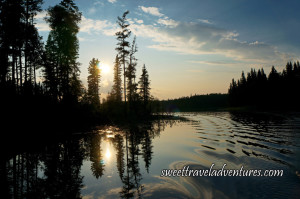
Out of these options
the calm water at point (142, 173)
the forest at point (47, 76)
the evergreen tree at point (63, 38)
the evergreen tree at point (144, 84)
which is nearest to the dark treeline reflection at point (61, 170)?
the calm water at point (142, 173)

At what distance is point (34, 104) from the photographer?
17078 millimetres

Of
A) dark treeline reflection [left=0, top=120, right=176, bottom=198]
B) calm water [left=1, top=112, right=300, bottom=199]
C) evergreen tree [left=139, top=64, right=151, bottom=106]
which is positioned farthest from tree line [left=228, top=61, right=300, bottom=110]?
dark treeline reflection [left=0, top=120, right=176, bottom=198]

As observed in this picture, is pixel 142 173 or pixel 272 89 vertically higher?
pixel 272 89

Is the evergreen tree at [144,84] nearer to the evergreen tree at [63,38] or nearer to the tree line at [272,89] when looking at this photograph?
the evergreen tree at [63,38]

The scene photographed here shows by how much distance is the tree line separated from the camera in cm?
6384

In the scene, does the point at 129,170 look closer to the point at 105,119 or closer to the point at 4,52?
the point at 105,119

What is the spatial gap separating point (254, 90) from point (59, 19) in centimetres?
→ 8311

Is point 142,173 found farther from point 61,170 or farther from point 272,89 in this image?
point 272,89

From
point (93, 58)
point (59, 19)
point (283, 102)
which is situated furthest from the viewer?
point (283, 102)

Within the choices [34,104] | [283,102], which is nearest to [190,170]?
Answer: [34,104]

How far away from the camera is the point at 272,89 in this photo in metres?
69.6

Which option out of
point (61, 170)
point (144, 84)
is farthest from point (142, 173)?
point (144, 84)

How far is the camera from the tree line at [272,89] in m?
63.8

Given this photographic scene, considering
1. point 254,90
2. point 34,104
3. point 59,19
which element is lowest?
point 34,104
